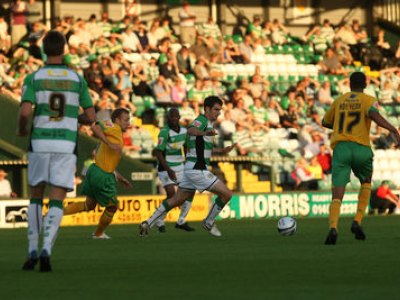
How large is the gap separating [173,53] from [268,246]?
17929 millimetres

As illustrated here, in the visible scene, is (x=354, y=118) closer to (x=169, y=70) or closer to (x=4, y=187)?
(x=4, y=187)

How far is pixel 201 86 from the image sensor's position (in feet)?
107

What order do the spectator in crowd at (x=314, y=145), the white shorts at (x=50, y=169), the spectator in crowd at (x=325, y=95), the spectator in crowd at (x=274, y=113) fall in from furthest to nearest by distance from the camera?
the spectator in crowd at (x=325, y=95)
the spectator in crowd at (x=274, y=113)
the spectator in crowd at (x=314, y=145)
the white shorts at (x=50, y=169)

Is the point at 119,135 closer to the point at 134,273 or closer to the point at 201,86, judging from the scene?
the point at 134,273

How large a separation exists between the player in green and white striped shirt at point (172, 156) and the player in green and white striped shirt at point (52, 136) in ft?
29.7

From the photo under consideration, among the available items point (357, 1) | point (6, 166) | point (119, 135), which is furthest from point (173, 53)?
point (119, 135)

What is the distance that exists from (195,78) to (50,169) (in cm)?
2197

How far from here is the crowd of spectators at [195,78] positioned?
99.9ft

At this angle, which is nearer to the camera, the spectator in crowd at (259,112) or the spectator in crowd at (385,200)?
the spectator in crowd at (385,200)

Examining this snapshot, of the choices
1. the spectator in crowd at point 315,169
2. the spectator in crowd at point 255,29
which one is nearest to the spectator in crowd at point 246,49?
the spectator in crowd at point 255,29

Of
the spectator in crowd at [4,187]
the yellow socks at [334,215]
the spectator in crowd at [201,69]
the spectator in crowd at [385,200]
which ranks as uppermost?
the spectator in crowd at [201,69]

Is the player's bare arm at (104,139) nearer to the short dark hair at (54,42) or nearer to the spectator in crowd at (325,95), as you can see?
the short dark hair at (54,42)

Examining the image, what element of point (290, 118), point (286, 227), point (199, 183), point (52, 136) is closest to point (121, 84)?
point (290, 118)

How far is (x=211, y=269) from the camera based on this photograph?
38.6 ft
